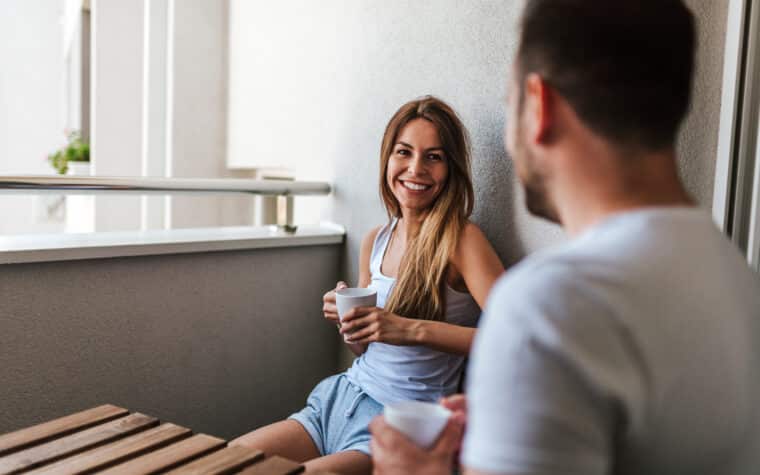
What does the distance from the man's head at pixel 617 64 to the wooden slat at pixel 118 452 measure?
3.11 feet

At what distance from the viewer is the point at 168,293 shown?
6.63 feet

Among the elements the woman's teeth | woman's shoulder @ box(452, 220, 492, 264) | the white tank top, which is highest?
the woman's teeth

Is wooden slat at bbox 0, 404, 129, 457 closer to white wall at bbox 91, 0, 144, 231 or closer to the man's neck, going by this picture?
the man's neck

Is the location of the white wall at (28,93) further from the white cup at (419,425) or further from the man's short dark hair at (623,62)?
the man's short dark hair at (623,62)

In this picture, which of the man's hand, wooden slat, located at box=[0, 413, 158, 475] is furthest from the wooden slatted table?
the man's hand

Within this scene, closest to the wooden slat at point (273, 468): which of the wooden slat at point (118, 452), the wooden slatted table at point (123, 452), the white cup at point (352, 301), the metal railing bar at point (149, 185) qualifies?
the wooden slatted table at point (123, 452)

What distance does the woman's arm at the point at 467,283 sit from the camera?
1699mm

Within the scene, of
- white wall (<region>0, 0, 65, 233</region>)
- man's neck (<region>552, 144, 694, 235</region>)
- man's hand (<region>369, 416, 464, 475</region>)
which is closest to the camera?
man's neck (<region>552, 144, 694, 235</region>)

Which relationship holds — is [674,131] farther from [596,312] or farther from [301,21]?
[301,21]

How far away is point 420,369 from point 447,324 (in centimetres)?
17

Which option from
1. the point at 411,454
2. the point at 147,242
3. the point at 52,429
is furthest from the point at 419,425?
the point at 147,242

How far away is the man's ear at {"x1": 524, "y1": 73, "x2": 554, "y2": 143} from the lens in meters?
0.72

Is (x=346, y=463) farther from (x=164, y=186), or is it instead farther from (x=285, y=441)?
(x=164, y=186)

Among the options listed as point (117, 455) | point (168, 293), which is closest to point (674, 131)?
point (117, 455)
